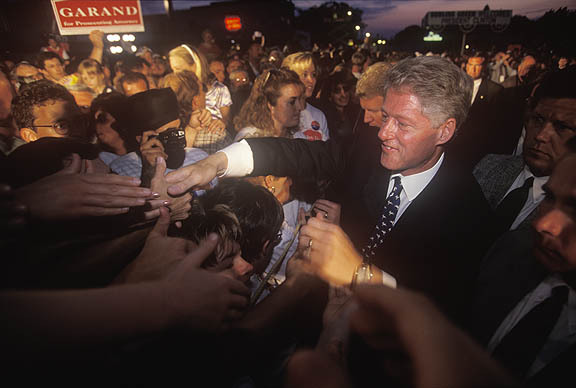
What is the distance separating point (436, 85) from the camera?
60.9 inches

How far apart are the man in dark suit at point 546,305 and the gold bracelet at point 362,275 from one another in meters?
0.64

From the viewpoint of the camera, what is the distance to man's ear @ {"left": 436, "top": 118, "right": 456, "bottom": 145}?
5.35 ft

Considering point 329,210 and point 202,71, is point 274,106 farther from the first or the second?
point 202,71

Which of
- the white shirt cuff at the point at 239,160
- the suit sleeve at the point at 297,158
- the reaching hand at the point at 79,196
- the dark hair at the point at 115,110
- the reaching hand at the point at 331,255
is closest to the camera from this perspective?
the reaching hand at the point at 79,196

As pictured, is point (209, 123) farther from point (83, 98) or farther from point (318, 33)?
point (318, 33)

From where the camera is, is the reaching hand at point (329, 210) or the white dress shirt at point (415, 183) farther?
the reaching hand at point (329, 210)

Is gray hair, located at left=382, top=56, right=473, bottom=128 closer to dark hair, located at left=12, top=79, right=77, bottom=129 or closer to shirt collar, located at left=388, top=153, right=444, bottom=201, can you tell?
shirt collar, located at left=388, top=153, right=444, bottom=201

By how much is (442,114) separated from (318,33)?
53.3 meters

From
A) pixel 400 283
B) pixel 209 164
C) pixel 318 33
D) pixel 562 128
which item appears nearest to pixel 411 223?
pixel 400 283

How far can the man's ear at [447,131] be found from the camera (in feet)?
5.35

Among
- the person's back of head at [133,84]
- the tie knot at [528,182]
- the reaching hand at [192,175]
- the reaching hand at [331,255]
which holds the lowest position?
the reaching hand at [331,255]

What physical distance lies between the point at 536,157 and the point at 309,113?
2.51 metres

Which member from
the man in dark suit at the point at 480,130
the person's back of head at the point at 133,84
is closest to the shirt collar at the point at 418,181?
the man in dark suit at the point at 480,130

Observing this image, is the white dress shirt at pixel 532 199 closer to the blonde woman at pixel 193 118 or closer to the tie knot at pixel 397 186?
the tie knot at pixel 397 186
